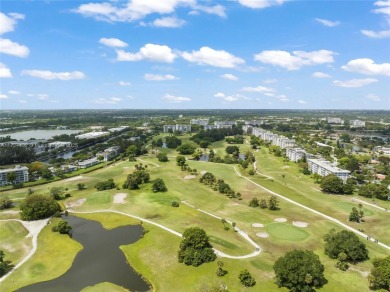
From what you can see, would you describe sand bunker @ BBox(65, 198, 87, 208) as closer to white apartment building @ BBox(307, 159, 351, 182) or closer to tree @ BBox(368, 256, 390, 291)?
tree @ BBox(368, 256, 390, 291)

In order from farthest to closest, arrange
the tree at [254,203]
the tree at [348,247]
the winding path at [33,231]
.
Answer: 1. the tree at [254,203]
2. the winding path at [33,231]
3. the tree at [348,247]

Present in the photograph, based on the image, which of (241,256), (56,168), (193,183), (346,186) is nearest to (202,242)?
(241,256)

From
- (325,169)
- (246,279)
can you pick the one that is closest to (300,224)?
(246,279)

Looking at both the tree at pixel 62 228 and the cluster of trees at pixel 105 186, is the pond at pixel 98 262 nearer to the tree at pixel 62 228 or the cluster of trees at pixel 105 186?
the tree at pixel 62 228

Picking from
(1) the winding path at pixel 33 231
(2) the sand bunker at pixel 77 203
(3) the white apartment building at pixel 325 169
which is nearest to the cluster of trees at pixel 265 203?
(3) the white apartment building at pixel 325 169

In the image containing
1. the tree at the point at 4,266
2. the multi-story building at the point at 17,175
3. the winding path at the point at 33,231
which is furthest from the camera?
the multi-story building at the point at 17,175

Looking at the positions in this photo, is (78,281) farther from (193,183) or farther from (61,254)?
(193,183)
